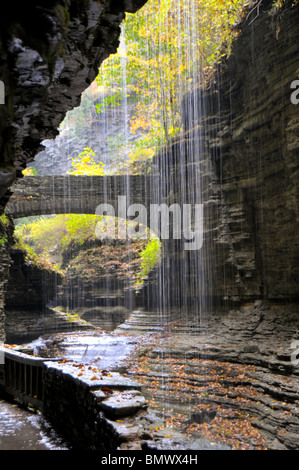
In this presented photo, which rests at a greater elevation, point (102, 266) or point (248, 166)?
point (248, 166)

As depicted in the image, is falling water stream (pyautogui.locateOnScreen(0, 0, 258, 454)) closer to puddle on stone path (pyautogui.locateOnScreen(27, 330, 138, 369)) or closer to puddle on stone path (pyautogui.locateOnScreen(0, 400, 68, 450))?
puddle on stone path (pyautogui.locateOnScreen(27, 330, 138, 369))

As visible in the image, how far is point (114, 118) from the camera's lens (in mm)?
41812

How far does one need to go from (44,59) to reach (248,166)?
10675 millimetres

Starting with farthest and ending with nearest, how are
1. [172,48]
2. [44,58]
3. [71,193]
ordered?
[71,193] → [172,48] → [44,58]

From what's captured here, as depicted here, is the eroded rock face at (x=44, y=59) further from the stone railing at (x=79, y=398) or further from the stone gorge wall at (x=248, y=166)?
the stone gorge wall at (x=248, y=166)

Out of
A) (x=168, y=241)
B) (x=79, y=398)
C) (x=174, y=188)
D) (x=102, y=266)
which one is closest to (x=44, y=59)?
(x=79, y=398)

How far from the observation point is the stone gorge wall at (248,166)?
1060 cm

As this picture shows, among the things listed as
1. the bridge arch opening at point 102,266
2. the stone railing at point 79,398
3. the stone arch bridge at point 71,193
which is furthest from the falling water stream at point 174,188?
the stone railing at point 79,398

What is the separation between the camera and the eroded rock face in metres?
2.73

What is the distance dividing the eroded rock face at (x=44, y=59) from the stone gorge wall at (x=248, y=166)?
712 cm

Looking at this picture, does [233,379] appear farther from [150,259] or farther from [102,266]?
[102,266]

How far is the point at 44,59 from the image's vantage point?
2996 millimetres

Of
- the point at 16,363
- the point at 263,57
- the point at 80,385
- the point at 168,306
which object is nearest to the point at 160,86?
the point at 263,57

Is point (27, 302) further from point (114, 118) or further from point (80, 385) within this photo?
point (114, 118)
